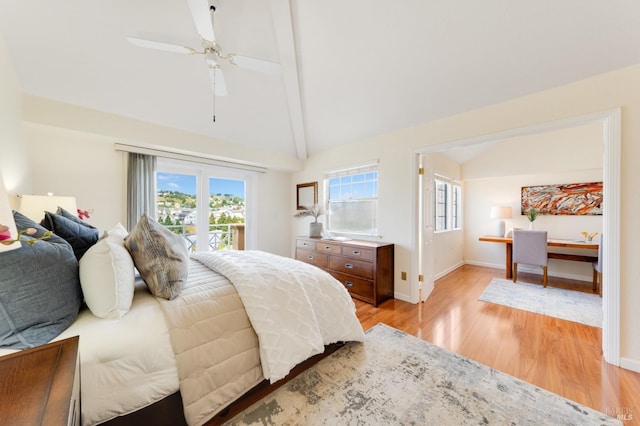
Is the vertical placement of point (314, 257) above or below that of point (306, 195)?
below

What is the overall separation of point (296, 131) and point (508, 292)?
156 inches

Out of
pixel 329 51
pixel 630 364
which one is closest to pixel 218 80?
pixel 329 51

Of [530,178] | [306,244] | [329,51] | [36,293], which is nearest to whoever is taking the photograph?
[36,293]

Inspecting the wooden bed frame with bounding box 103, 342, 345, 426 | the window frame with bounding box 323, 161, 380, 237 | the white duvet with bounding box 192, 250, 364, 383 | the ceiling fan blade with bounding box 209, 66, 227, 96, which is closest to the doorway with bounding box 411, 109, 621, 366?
the white duvet with bounding box 192, 250, 364, 383

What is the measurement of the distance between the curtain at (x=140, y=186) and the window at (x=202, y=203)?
242 mm

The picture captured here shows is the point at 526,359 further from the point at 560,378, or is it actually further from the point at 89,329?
the point at 89,329

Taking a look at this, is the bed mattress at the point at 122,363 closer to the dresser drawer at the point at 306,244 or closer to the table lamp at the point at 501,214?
the dresser drawer at the point at 306,244

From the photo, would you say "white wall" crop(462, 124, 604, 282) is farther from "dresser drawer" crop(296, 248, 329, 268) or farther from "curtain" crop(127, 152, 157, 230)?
"curtain" crop(127, 152, 157, 230)

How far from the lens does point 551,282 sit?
3723 mm

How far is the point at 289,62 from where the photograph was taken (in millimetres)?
2531

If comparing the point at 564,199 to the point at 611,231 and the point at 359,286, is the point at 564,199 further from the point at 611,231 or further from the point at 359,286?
the point at 359,286

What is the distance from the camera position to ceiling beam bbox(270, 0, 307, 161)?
2.05 meters

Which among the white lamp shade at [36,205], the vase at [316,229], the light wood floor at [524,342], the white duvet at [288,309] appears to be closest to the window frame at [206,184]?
the vase at [316,229]

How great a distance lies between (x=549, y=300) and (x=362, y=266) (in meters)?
2.49
